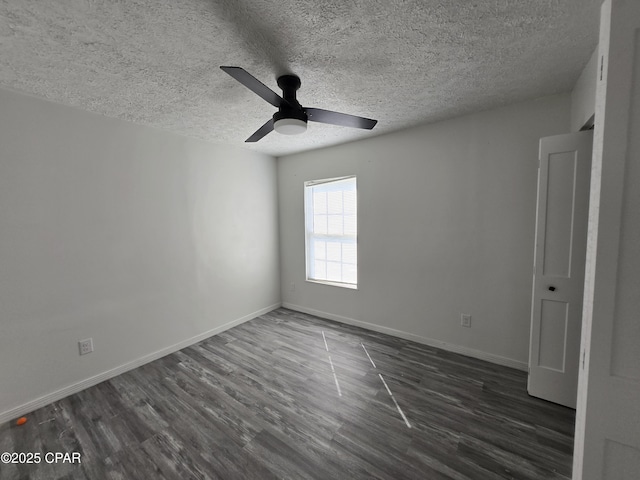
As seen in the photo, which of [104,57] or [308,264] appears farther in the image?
[308,264]

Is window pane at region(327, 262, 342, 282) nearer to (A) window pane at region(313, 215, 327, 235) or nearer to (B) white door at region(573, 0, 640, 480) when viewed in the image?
(A) window pane at region(313, 215, 327, 235)

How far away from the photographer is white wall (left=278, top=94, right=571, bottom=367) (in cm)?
236

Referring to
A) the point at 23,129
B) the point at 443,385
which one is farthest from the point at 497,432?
the point at 23,129

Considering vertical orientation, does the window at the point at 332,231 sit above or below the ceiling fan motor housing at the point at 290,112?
below

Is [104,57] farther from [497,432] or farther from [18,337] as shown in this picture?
[497,432]

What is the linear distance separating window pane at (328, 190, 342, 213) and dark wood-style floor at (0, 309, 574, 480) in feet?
6.31

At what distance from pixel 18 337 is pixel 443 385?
338cm

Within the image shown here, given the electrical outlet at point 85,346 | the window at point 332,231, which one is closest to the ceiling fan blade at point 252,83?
the window at point 332,231

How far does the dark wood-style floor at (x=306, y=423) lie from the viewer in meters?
1.49

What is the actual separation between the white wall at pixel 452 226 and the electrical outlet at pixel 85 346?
2.65 metres

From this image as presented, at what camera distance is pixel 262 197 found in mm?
3885

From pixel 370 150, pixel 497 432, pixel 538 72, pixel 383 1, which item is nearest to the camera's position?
pixel 383 1

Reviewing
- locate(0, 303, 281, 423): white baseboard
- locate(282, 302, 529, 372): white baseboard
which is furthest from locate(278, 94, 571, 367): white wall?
locate(0, 303, 281, 423): white baseboard

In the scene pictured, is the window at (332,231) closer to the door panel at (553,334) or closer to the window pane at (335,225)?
the window pane at (335,225)
